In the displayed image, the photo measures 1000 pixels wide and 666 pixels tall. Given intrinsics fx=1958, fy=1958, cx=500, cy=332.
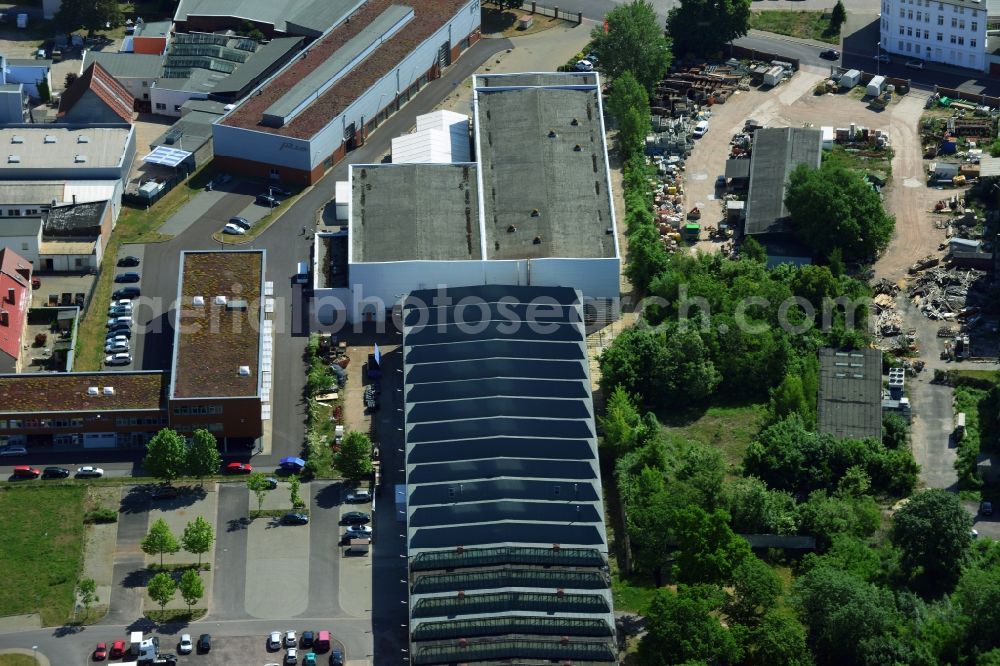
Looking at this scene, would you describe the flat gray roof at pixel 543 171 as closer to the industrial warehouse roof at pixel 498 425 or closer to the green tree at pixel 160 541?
the industrial warehouse roof at pixel 498 425

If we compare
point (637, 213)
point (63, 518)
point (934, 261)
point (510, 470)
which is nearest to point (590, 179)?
point (637, 213)

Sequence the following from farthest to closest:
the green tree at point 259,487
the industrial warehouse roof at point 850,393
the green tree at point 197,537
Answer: the industrial warehouse roof at point 850,393 < the green tree at point 259,487 < the green tree at point 197,537

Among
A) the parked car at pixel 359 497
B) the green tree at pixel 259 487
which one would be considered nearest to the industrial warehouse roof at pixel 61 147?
the green tree at pixel 259 487

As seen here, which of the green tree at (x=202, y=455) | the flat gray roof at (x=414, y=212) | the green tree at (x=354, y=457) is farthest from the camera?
the flat gray roof at (x=414, y=212)

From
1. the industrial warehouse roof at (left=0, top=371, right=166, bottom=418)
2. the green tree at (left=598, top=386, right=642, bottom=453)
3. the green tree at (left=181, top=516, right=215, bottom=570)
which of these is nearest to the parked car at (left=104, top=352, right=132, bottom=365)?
the industrial warehouse roof at (left=0, top=371, right=166, bottom=418)

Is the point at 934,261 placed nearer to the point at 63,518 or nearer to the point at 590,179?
the point at 590,179

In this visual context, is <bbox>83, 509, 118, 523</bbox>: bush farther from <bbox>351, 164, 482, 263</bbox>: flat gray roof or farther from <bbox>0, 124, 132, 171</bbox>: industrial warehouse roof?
<bbox>0, 124, 132, 171</bbox>: industrial warehouse roof

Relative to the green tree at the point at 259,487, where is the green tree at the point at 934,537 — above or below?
below
